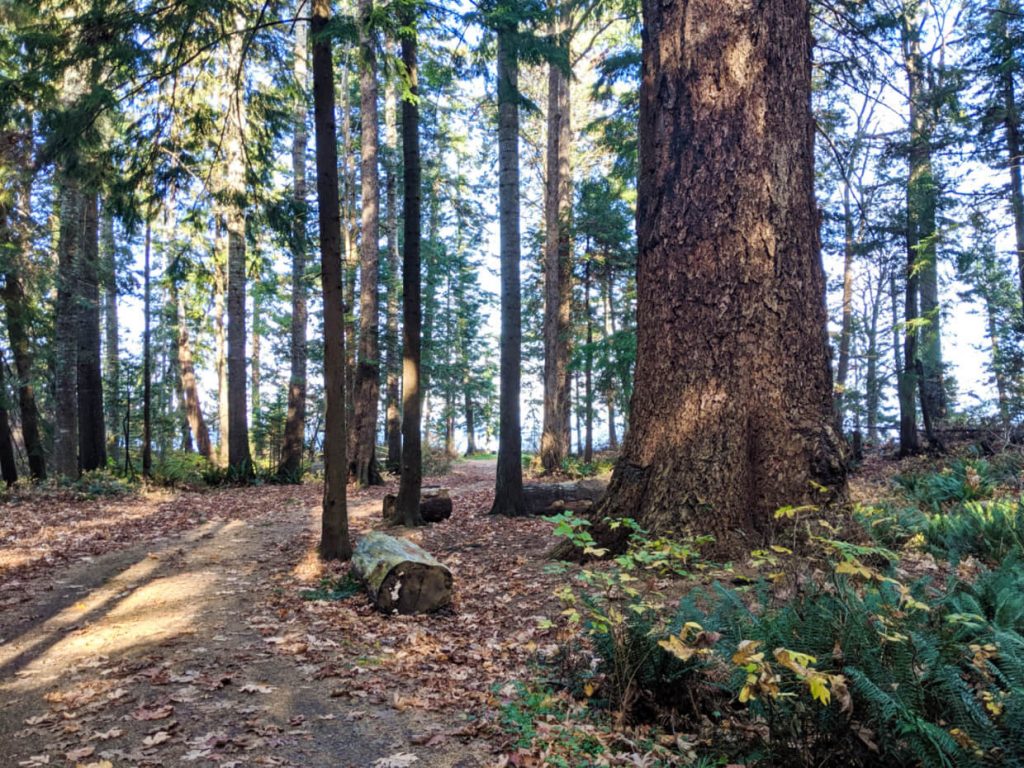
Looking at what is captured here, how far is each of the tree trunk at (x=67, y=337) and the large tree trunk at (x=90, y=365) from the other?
15.7 inches

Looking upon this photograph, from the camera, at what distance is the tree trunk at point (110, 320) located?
15273 mm

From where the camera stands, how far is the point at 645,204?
243 inches

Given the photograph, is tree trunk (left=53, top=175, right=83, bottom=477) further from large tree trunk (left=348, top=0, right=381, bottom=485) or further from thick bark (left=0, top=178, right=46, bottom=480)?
large tree trunk (left=348, top=0, right=381, bottom=485)

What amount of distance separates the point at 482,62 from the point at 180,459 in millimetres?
13613

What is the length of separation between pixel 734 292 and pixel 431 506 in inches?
253

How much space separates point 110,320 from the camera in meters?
23.7

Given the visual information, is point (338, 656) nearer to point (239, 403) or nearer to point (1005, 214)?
point (239, 403)

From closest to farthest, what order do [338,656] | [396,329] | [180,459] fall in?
[338,656], [180,459], [396,329]

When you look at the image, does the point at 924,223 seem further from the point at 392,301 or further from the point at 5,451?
the point at 5,451

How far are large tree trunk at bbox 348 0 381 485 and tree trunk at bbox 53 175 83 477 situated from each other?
242 inches

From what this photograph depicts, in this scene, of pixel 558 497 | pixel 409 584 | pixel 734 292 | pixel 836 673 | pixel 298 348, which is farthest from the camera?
pixel 298 348

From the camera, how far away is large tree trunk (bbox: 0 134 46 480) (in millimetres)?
12500

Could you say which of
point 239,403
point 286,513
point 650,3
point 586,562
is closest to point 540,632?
point 586,562

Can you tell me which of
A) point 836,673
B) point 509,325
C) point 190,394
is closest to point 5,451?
point 190,394
